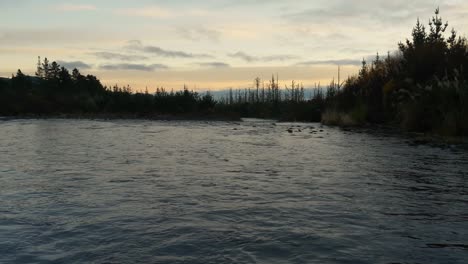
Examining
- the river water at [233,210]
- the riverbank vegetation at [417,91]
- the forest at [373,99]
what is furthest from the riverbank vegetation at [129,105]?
the river water at [233,210]

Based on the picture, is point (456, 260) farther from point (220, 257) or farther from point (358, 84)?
point (358, 84)

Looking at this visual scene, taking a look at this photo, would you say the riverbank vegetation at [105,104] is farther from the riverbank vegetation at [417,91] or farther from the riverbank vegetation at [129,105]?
the riverbank vegetation at [417,91]

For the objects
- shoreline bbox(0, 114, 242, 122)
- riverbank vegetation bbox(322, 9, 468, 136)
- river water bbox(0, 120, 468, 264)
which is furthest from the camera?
shoreline bbox(0, 114, 242, 122)

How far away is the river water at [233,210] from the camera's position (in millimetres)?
5547

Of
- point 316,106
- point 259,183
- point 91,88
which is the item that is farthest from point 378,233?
point 91,88

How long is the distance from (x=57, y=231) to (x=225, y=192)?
Answer: 11.9 ft

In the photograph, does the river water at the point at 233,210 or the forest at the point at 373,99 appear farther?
the forest at the point at 373,99

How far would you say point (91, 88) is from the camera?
77438 millimetres

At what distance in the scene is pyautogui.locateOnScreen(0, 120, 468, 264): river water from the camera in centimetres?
555

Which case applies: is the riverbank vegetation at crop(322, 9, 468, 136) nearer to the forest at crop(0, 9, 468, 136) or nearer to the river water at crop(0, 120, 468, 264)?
the forest at crop(0, 9, 468, 136)

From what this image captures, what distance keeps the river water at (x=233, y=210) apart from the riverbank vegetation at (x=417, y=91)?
7.71 meters

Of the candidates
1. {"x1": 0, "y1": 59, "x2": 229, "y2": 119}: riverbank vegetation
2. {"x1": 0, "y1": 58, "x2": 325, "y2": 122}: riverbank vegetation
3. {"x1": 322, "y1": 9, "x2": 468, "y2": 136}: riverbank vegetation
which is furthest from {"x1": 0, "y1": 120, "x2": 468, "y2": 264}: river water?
{"x1": 0, "y1": 59, "x2": 229, "y2": 119}: riverbank vegetation

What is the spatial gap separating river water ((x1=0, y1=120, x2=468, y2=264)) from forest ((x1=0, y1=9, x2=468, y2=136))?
29.6ft

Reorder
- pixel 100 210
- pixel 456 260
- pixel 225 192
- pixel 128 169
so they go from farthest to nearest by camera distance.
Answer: pixel 128 169
pixel 225 192
pixel 100 210
pixel 456 260
